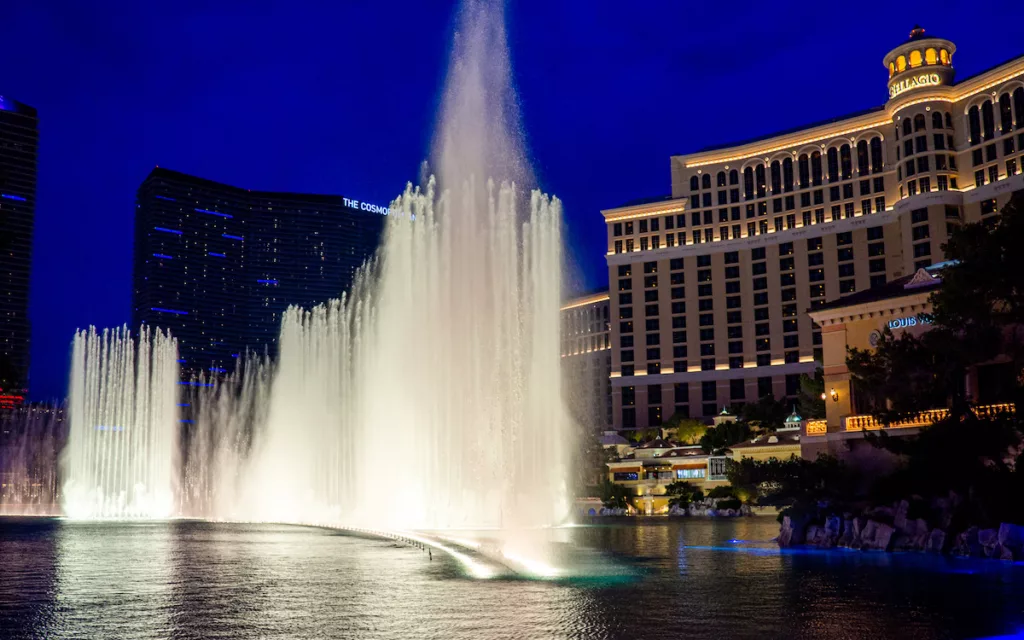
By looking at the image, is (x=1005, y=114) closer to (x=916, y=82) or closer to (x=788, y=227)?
(x=916, y=82)

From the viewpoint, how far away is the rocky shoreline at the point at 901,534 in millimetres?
24219

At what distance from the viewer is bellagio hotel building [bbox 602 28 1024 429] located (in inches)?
3561

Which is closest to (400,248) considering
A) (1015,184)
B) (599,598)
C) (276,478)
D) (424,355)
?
(424,355)

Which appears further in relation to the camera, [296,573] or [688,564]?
[688,564]

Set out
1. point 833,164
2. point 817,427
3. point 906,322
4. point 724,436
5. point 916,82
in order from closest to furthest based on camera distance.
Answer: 1. point 906,322
2. point 817,427
3. point 724,436
4. point 916,82
5. point 833,164

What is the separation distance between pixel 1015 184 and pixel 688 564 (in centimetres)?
7780

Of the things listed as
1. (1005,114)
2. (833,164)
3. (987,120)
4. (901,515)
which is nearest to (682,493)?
(901,515)

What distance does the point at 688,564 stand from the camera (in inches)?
897

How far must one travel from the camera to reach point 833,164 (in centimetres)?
10331

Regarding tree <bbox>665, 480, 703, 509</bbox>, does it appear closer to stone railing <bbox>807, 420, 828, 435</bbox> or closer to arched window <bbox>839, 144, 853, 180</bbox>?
stone railing <bbox>807, 420, 828, 435</bbox>

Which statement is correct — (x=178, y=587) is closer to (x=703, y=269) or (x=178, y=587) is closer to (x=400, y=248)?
(x=400, y=248)

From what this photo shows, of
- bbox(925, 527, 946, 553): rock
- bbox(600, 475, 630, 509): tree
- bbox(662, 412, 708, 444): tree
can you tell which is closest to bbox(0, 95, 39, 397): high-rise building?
bbox(662, 412, 708, 444): tree

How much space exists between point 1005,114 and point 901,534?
2911 inches

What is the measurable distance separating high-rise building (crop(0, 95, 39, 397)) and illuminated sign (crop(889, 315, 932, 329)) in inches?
5270
